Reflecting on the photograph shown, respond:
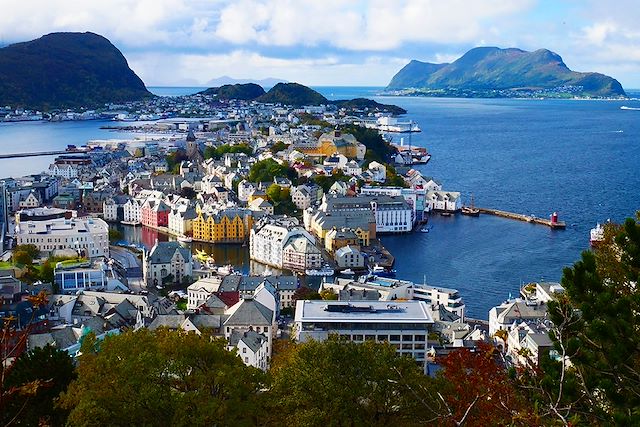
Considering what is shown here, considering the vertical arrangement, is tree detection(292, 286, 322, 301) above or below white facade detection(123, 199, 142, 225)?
above

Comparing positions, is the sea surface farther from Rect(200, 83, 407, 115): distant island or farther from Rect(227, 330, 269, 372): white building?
Rect(200, 83, 407, 115): distant island

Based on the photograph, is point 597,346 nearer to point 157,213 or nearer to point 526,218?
point 526,218

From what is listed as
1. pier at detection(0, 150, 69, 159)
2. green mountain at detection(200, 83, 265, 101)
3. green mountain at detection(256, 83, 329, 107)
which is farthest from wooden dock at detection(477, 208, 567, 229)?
green mountain at detection(200, 83, 265, 101)

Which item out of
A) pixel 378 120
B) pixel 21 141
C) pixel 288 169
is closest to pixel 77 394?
pixel 288 169

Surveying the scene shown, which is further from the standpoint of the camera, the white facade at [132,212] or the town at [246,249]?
the white facade at [132,212]

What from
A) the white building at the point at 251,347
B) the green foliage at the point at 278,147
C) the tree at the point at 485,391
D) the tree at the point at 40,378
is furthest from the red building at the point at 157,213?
the tree at the point at 485,391

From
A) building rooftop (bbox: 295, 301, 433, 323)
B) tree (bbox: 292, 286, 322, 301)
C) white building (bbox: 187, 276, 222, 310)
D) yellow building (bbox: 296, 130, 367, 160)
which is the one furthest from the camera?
yellow building (bbox: 296, 130, 367, 160)

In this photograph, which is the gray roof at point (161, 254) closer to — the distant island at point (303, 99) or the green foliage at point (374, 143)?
the green foliage at point (374, 143)
